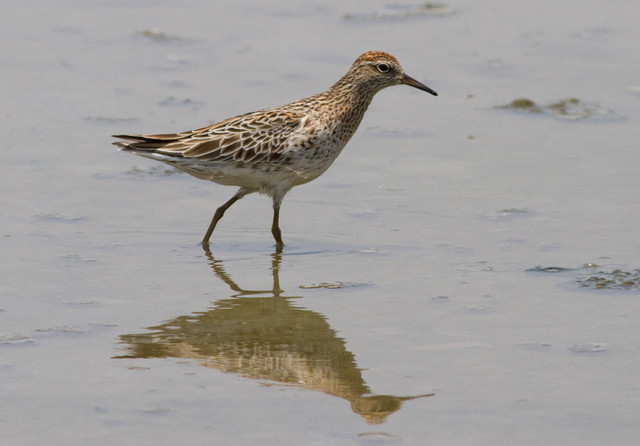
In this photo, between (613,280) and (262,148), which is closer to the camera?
(613,280)

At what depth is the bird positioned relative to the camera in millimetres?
9812

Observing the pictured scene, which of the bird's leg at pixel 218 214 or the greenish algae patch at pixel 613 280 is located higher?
the bird's leg at pixel 218 214

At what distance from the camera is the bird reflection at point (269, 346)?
6.85 m

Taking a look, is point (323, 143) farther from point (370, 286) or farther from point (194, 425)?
point (194, 425)

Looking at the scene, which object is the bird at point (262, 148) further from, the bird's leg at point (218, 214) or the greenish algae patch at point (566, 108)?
the greenish algae patch at point (566, 108)

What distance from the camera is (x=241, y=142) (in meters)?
9.91

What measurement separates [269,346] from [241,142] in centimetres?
283

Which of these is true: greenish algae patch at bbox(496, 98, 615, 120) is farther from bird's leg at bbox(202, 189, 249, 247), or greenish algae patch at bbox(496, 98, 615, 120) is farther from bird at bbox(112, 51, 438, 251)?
bird's leg at bbox(202, 189, 249, 247)

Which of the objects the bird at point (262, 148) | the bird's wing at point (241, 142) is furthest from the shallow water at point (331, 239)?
the bird's wing at point (241, 142)

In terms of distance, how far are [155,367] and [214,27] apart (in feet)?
28.7

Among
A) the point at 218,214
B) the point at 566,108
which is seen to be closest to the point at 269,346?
the point at 218,214

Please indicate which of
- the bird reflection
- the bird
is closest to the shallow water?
the bird reflection

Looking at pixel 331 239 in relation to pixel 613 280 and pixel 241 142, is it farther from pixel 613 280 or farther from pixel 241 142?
pixel 613 280

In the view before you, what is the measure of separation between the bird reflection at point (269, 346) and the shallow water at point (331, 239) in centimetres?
2
